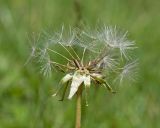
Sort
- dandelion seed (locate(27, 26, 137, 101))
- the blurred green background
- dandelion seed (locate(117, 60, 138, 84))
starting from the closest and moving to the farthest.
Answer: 1. dandelion seed (locate(27, 26, 137, 101))
2. dandelion seed (locate(117, 60, 138, 84))
3. the blurred green background

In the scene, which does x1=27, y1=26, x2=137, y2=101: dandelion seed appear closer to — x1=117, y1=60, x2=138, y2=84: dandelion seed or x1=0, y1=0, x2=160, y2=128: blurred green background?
x1=117, y1=60, x2=138, y2=84: dandelion seed

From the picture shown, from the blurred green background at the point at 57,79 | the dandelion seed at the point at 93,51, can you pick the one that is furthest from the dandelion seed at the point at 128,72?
the blurred green background at the point at 57,79

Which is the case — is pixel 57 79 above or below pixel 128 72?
above

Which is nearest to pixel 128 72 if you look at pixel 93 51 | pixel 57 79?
pixel 93 51

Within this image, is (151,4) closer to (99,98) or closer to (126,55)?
(99,98)

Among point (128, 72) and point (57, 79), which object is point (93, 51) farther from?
point (57, 79)

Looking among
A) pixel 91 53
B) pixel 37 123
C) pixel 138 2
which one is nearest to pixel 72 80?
pixel 91 53

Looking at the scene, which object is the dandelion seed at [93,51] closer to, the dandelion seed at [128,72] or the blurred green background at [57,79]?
the dandelion seed at [128,72]

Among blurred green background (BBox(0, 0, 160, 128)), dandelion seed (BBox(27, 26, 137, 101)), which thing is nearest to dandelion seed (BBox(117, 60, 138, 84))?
dandelion seed (BBox(27, 26, 137, 101))
